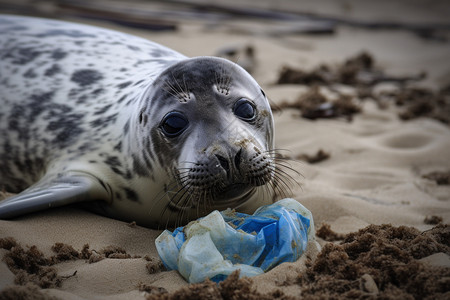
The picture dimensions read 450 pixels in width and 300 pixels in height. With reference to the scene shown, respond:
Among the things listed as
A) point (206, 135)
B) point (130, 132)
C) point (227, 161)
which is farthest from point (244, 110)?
point (130, 132)

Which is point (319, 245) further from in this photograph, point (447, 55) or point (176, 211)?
point (447, 55)

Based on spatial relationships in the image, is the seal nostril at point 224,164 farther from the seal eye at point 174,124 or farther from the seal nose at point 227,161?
the seal eye at point 174,124

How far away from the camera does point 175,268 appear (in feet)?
7.13

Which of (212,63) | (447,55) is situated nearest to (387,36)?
(447,55)

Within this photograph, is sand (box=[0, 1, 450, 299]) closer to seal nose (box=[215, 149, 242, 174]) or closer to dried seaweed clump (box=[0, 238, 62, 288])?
dried seaweed clump (box=[0, 238, 62, 288])

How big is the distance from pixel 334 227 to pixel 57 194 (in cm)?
141

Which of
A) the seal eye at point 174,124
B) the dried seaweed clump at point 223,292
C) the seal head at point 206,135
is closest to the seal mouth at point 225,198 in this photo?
the seal head at point 206,135

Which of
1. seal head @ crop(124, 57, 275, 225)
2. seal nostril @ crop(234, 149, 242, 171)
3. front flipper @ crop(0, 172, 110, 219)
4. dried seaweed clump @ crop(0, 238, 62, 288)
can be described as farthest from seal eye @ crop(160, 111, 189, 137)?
dried seaweed clump @ crop(0, 238, 62, 288)

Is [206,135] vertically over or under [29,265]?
over

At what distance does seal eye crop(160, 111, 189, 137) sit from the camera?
2.56 meters

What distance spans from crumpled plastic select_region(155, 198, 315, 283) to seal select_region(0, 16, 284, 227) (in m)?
0.20

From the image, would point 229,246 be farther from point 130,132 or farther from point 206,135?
point 130,132

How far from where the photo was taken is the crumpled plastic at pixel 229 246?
205cm

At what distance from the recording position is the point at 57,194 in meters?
2.65
